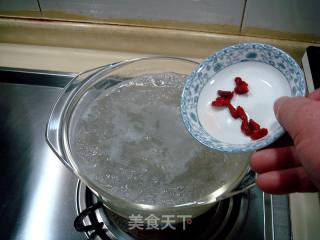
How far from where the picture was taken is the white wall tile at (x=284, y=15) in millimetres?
752

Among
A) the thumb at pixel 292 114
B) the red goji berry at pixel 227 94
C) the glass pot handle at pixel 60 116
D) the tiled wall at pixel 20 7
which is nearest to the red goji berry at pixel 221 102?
the red goji berry at pixel 227 94

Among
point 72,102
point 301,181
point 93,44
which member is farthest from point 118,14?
point 301,181

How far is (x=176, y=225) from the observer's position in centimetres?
65

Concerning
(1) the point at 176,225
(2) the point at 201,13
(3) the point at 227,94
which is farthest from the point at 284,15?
(1) the point at 176,225

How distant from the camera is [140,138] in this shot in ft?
2.24

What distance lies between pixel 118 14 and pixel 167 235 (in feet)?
1.48

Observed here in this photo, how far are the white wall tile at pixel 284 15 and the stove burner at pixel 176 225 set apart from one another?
359 mm

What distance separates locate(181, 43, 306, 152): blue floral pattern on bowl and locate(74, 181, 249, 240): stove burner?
6.7 inches

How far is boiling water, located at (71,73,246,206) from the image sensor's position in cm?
62

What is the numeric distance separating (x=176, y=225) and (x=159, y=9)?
16.5 inches

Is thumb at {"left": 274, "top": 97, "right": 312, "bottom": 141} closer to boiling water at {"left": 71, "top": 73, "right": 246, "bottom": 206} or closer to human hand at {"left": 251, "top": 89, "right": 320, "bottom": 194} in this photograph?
human hand at {"left": 251, "top": 89, "right": 320, "bottom": 194}


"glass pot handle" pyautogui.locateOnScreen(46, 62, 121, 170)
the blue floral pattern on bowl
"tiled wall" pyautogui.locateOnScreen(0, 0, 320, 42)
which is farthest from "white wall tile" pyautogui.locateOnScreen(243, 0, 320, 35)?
"glass pot handle" pyautogui.locateOnScreen(46, 62, 121, 170)

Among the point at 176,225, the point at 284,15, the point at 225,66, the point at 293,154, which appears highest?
the point at 284,15

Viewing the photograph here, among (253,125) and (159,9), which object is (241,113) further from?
(159,9)
